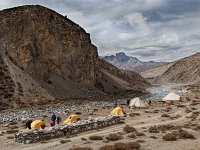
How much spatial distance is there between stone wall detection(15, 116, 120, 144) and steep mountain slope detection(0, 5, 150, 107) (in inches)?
1271

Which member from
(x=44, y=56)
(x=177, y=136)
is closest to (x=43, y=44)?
(x=44, y=56)

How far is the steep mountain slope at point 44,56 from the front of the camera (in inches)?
2867

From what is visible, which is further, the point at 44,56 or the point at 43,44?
the point at 43,44

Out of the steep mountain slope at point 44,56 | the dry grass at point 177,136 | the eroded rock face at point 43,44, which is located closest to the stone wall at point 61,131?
the dry grass at point 177,136

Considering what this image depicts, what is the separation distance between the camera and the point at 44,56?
82.1 metres

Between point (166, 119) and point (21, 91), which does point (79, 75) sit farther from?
point (166, 119)

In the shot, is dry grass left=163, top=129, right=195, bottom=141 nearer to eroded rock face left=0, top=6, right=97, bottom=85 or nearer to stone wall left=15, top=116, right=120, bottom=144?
stone wall left=15, top=116, right=120, bottom=144

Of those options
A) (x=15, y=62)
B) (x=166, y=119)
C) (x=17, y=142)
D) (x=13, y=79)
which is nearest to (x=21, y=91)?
(x=13, y=79)

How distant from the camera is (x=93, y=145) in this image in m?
25.2

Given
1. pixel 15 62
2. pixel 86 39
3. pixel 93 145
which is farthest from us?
pixel 86 39

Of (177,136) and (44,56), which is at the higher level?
(44,56)

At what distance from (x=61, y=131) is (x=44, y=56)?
5361cm

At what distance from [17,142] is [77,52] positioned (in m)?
66.5

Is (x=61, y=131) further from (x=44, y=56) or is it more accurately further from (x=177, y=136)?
(x=44, y=56)
